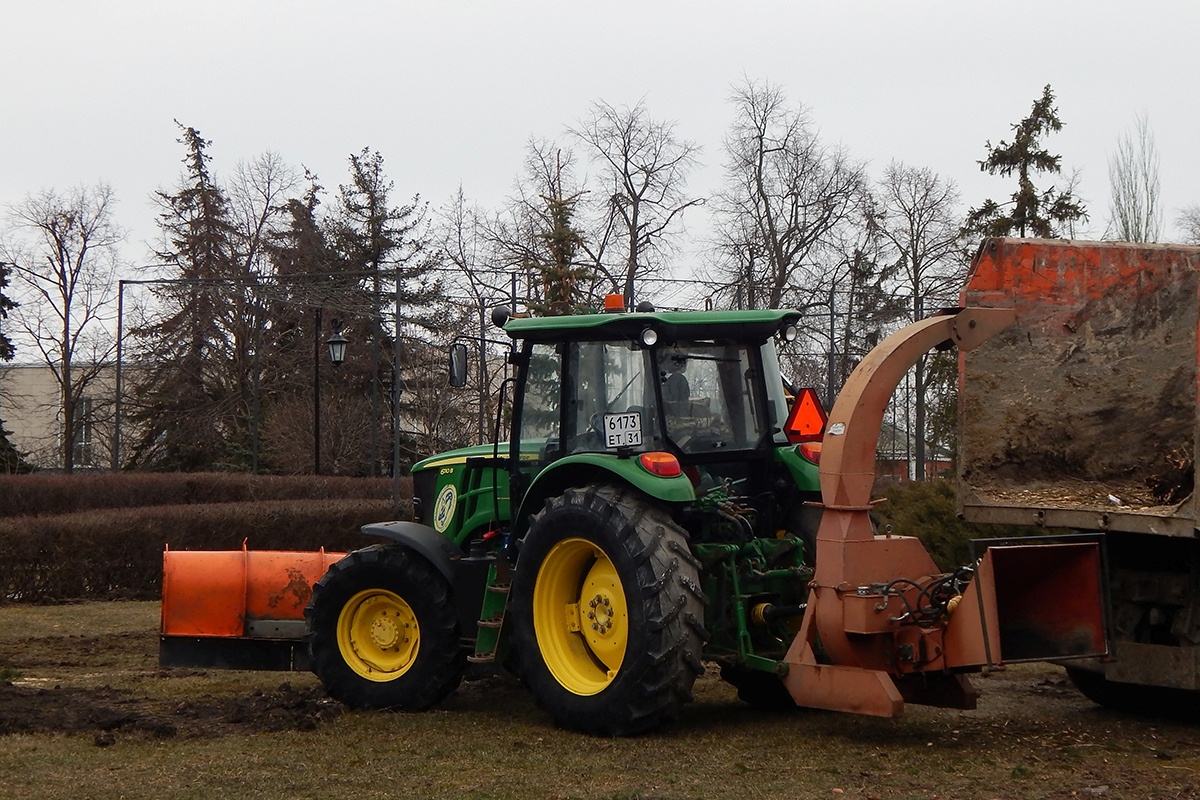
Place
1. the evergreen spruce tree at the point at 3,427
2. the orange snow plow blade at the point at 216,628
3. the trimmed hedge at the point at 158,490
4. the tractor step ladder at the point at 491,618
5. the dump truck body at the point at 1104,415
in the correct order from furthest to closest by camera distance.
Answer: the evergreen spruce tree at the point at 3,427 < the trimmed hedge at the point at 158,490 < the orange snow plow blade at the point at 216,628 < the tractor step ladder at the point at 491,618 < the dump truck body at the point at 1104,415

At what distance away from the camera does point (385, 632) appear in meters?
8.66

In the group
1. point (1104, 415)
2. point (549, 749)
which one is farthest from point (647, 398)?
point (1104, 415)

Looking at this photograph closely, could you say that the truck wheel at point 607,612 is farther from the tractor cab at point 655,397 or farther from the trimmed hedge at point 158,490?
the trimmed hedge at point 158,490

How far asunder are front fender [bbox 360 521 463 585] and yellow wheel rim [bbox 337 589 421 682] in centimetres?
34

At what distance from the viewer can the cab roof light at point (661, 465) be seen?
293 inches

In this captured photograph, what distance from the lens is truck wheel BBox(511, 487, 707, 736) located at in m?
7.11

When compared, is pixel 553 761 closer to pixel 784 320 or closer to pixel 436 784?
pixel 436 784

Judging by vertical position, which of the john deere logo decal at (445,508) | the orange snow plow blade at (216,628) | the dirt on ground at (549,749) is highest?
the john deere logo decal at (445,508)

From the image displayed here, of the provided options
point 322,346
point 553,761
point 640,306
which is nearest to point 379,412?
point 322,346

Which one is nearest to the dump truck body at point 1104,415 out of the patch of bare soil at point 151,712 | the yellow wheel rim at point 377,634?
the yellow wheel rim at point 377,634

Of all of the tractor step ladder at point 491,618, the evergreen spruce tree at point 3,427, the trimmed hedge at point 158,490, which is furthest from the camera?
the evergreen spruce tree at point 3,427

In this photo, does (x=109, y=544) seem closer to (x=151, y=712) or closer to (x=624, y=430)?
(x=151, y=712)

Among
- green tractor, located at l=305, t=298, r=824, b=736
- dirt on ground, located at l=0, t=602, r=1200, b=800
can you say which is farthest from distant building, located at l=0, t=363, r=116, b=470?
dirt on ground, located at l=0, t=602, r=1200, b=800

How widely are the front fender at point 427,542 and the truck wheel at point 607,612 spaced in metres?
0.74
